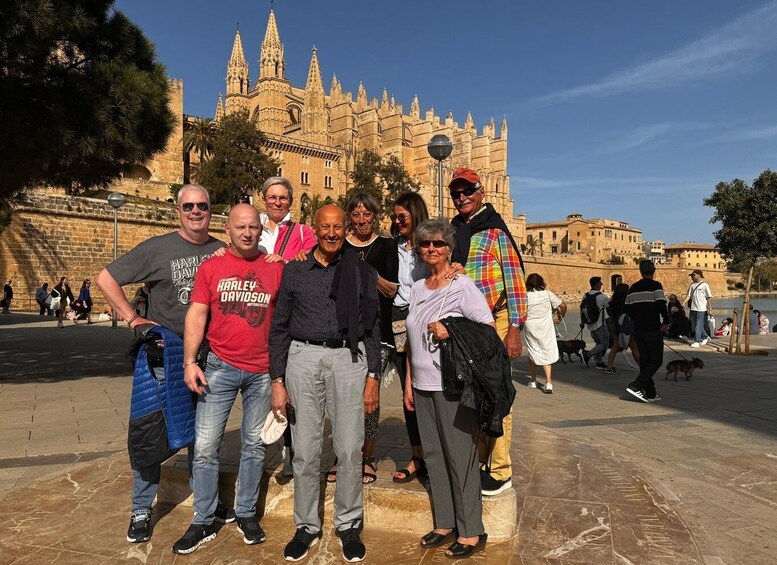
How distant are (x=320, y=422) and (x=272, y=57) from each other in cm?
7847

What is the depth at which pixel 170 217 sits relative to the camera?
29.1 metres

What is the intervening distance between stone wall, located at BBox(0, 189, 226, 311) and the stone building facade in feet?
87.3

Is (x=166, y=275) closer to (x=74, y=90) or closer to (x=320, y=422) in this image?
(x=320, y=422)

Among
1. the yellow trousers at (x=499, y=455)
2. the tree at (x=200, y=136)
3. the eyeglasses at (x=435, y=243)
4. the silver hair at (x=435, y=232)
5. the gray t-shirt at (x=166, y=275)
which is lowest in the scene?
the yellow trousers at (x=499, y=455)

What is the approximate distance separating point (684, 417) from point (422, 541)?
453 centimetres

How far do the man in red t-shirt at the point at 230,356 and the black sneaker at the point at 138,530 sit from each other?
0.24 meters

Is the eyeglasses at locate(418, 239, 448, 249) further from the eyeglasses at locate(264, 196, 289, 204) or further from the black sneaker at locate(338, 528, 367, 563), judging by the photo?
Answer: the black sneaker at locate(338, 528, 367, 563)

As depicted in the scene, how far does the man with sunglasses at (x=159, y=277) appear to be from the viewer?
3031mm

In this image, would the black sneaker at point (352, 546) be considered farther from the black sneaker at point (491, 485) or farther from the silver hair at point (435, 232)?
the silver hair at point (435, 232)

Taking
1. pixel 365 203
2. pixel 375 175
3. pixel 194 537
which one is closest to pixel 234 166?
pixel 375 175

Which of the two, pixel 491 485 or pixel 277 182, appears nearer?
pixel 491 485

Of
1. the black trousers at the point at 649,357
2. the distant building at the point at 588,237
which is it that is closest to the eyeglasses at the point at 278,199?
the black trousers at the point at 649,357

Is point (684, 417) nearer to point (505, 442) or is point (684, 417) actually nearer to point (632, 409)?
point (632, 409)

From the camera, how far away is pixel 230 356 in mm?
2957
